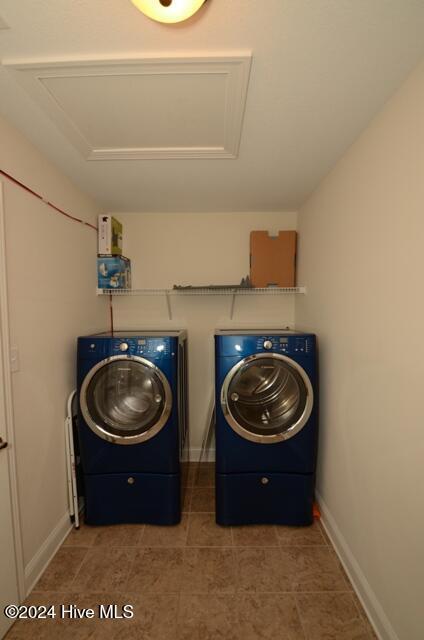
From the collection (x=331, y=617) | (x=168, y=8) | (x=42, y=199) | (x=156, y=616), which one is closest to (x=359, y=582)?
(x=331, y=617)

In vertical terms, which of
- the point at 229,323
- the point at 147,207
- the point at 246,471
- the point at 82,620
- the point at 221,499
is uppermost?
the point at 147,207

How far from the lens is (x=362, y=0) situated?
2.67 feet

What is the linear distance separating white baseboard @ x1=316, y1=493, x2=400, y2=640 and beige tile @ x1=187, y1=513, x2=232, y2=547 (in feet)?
2.23

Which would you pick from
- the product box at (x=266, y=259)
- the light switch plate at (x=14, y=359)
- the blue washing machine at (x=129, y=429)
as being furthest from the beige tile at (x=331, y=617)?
the product box at (x=266, y=259)

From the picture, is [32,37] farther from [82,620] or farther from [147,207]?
[82,620]

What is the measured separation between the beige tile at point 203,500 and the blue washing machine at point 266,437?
0.20 m

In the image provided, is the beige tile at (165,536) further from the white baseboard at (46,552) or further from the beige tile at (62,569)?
the white baseboard at (46,552)

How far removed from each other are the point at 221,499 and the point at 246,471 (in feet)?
0.89

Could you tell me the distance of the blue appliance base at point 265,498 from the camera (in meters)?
1.86

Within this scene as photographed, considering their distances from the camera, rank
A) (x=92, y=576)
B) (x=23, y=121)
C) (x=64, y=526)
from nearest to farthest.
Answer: (x=23, y=121) → (x=92, y=576) → (x=64, y=526)

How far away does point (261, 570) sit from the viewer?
1.58m

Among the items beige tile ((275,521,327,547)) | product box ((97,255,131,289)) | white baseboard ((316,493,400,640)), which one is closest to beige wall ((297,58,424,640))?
white baseboard ((316,493,400,640))

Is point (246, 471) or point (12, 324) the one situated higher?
point (12, 324)

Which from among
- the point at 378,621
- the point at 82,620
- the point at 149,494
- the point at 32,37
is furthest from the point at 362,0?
the point at 82,620
